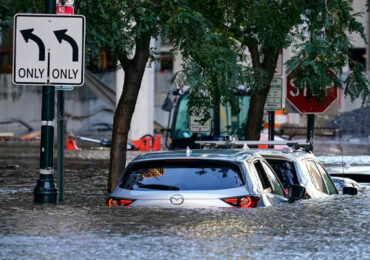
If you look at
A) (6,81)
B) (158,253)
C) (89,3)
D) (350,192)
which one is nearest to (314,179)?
(350,192)

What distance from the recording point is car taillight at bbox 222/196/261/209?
38.0 ft

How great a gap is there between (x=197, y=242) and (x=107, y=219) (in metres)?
1.92

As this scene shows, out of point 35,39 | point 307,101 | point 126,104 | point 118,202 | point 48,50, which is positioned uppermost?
point 35,39

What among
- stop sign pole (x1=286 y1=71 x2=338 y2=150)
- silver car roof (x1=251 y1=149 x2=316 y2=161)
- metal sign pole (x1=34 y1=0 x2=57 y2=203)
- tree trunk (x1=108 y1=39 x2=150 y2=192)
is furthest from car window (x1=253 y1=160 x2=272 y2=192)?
stop sign pole (x1=286 y1=71 x2=338 y2=150)

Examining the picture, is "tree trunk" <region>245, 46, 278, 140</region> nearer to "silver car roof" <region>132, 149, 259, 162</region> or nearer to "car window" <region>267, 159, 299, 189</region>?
"car window" <region>267, 159, 299, 189</region>

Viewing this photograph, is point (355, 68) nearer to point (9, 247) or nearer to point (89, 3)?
point (89, 3)

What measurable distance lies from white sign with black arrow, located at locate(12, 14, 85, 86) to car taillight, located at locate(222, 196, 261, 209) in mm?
3365

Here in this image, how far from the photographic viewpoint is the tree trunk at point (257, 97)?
70.9 feet

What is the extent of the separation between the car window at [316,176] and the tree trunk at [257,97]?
250 inches

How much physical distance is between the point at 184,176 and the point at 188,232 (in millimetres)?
1337

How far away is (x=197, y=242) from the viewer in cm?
1004

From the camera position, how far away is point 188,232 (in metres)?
10.7

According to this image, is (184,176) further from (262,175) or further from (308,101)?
(308,101)

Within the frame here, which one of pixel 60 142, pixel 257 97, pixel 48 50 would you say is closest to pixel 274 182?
pixel 48 50
